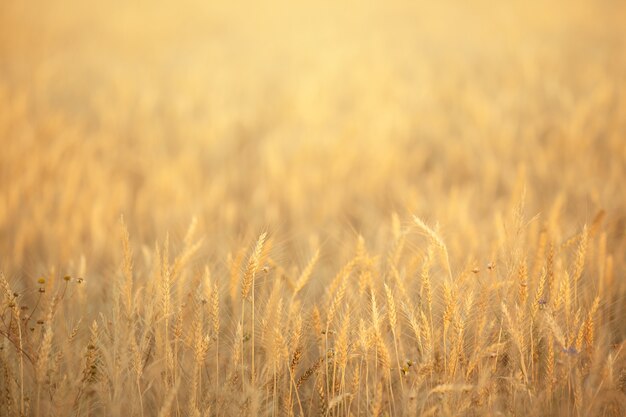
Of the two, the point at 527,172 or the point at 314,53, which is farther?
the point at 314,53

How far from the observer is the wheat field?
4.40 ft

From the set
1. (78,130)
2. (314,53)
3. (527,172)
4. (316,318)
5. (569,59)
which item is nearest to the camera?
(316,318)

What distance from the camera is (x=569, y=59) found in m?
5.69

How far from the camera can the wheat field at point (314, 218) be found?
1342 millimetres

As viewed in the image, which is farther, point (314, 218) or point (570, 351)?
point (314, 218)

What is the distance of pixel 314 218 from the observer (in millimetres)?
3080

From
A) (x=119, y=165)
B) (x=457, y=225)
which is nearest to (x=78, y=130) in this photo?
(x=119, y=165)

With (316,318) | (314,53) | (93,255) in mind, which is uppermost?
(314,53)

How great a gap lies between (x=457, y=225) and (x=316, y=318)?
1.38 m

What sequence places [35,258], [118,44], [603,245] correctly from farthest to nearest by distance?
[118,44], [35,258], [603,245]

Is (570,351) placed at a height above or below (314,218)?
above

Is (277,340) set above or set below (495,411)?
above

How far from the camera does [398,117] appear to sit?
171 inches

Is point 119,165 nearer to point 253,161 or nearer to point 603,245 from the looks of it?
point 253,161
